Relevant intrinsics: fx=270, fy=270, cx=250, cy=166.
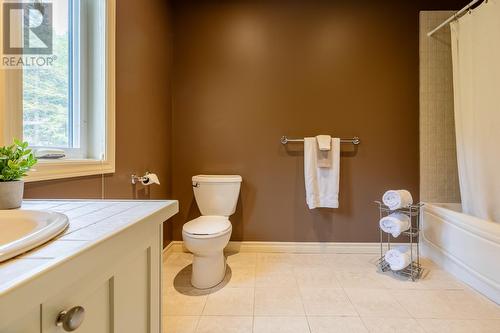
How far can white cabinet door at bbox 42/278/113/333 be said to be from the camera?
420 mm

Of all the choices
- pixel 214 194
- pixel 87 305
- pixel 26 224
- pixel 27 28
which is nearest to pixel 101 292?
pixel 87 305

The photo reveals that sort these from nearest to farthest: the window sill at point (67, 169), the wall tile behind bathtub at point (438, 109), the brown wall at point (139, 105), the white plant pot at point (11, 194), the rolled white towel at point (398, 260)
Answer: the white plant pot at point (11, 194), the window sill at point (67, 169), the brown wall at point (139, 105), the rolled white towel at point (398, 260), the wall tile behind bathtub at point (438, 109)

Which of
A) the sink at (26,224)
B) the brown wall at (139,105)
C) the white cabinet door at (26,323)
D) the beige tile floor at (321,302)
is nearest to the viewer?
the white cabinet door at (26,323)

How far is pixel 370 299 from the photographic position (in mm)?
1685

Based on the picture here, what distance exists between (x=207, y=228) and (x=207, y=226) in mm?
42

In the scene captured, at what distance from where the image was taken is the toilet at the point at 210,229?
1.73 m

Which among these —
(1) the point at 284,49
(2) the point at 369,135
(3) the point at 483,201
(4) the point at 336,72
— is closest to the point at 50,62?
(1) the point at 284,49

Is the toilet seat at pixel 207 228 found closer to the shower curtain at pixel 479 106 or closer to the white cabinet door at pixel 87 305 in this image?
the white cabinet door at pixel 87 305

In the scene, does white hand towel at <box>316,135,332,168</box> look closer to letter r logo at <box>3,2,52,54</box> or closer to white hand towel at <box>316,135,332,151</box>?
white hand towel at <box>316,135,332,151</box>

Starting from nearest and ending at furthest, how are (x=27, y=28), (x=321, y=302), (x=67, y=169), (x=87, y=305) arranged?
(x=87, y=305), (x=27, y=28), (x=67, y=169), (x=321, y=302)

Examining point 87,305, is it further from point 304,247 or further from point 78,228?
point 304,247

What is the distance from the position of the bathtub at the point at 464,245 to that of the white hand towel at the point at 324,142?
1000mm

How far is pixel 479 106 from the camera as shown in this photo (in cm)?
184

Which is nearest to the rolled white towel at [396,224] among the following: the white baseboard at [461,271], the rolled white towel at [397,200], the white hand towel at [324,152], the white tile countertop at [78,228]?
the rolled white towel at [397,200]
